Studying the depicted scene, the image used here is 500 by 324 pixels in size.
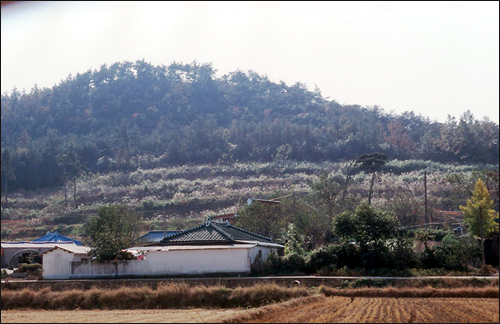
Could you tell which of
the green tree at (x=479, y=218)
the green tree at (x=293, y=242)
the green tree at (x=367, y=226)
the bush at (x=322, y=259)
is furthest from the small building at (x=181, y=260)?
the green tree at (x=479, y=218)

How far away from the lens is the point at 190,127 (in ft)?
418

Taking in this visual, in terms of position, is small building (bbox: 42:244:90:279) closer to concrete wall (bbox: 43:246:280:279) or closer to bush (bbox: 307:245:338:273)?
concrete wall (bbox: 43:246:280:279)

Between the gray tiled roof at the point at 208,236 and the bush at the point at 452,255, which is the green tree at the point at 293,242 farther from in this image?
the bush at the point at 452,255

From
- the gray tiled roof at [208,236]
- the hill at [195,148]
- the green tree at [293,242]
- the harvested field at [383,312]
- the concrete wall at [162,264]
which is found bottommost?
the harvested field at [383,312]

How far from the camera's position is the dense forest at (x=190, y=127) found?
96688 mm

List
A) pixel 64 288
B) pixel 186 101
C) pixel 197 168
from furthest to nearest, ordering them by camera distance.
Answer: pixel 186 101, pixel 197 168, pixel 64 288

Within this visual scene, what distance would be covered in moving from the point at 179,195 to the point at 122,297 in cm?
5575

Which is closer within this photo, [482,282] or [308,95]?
[482,282]

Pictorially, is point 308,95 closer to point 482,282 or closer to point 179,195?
point 179,195

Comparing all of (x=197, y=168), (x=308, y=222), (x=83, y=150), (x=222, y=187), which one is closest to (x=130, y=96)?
(x=83, y=150)

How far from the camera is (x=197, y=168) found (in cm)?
10162

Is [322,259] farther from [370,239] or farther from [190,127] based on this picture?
[190,127]

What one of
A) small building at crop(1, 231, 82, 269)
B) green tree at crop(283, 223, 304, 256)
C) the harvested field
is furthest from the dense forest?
the harvested field

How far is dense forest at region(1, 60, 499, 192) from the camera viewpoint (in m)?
96.7
